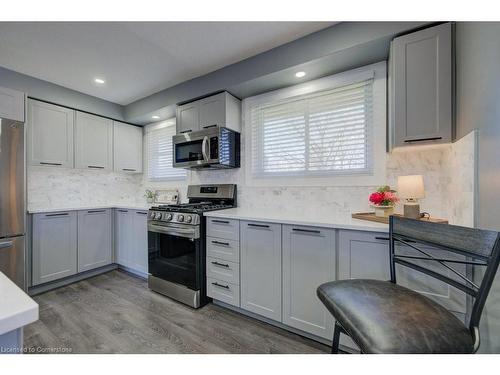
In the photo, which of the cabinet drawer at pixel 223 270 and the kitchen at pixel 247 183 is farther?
the cabinet drawer at pixel 223 270

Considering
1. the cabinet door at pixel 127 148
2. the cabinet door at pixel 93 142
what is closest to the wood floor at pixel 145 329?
the cabinet door at pixel 93 142

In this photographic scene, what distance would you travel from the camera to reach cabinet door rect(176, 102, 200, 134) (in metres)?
2.72

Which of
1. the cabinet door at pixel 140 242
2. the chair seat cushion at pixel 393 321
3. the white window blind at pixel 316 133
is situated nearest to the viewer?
the chair seat cushion at pixel 393 321

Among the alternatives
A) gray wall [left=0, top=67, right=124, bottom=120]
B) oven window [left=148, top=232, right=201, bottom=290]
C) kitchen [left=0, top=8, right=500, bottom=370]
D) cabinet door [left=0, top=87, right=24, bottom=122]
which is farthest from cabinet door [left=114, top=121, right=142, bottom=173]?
oven window [left=148, top=232, right=201, bottom=290]

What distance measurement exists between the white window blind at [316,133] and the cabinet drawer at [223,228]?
0.81 meters

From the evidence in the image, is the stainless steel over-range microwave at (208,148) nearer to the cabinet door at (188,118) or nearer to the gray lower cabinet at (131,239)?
the cabinet door at (188,118)

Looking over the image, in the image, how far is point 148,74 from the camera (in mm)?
2562

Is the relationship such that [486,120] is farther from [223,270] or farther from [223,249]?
[223,270]

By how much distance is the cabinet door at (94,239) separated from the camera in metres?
2.84

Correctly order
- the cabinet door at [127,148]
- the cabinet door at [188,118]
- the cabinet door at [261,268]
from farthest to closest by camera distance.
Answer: the cabinet door at [127,148]
the cabinet door at [188,118]
the cabinet door at [261,268]

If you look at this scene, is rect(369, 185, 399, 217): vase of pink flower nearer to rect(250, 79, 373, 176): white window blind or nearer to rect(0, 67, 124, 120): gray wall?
rect(250, 79, 373, 176): white window blind

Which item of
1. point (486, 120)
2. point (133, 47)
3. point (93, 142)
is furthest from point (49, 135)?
point (486, 120)

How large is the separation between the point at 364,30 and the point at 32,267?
3889mm

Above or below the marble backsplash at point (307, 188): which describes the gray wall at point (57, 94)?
above
